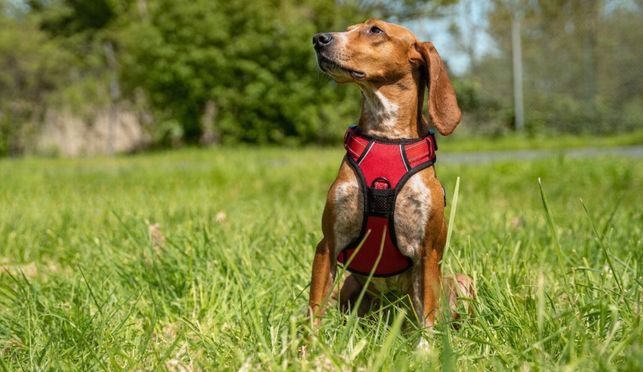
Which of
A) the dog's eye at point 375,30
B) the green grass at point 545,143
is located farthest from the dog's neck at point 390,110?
the green grass at point 545,143

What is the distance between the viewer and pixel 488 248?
2979mm

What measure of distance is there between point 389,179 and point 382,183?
0.09ft

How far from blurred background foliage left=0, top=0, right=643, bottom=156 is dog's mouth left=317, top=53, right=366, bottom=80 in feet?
42.1

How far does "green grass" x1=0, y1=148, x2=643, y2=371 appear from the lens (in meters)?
1.71

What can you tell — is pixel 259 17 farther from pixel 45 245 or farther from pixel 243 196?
pixel 45 245

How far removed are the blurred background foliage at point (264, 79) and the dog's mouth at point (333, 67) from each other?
12.8 m

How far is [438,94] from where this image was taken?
Result: 2.44m

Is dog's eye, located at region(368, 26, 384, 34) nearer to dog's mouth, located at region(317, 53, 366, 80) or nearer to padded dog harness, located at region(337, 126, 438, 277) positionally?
dog's mouth, located at region(317, 53, 366, 80)

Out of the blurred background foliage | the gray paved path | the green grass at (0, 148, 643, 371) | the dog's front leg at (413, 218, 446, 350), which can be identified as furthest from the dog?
the blurred background foliage

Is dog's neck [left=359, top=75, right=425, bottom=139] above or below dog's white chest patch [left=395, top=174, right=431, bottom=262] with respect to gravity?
above

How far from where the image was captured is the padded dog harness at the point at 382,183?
2234 millimetres

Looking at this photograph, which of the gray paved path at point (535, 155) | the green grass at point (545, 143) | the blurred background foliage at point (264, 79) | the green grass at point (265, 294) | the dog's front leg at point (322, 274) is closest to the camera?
the green grass at point (265, 294)

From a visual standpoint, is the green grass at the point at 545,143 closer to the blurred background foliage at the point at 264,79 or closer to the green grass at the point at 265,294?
the blurred background foliage at the point at 264,79

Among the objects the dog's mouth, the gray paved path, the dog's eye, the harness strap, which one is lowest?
the gray paved path
